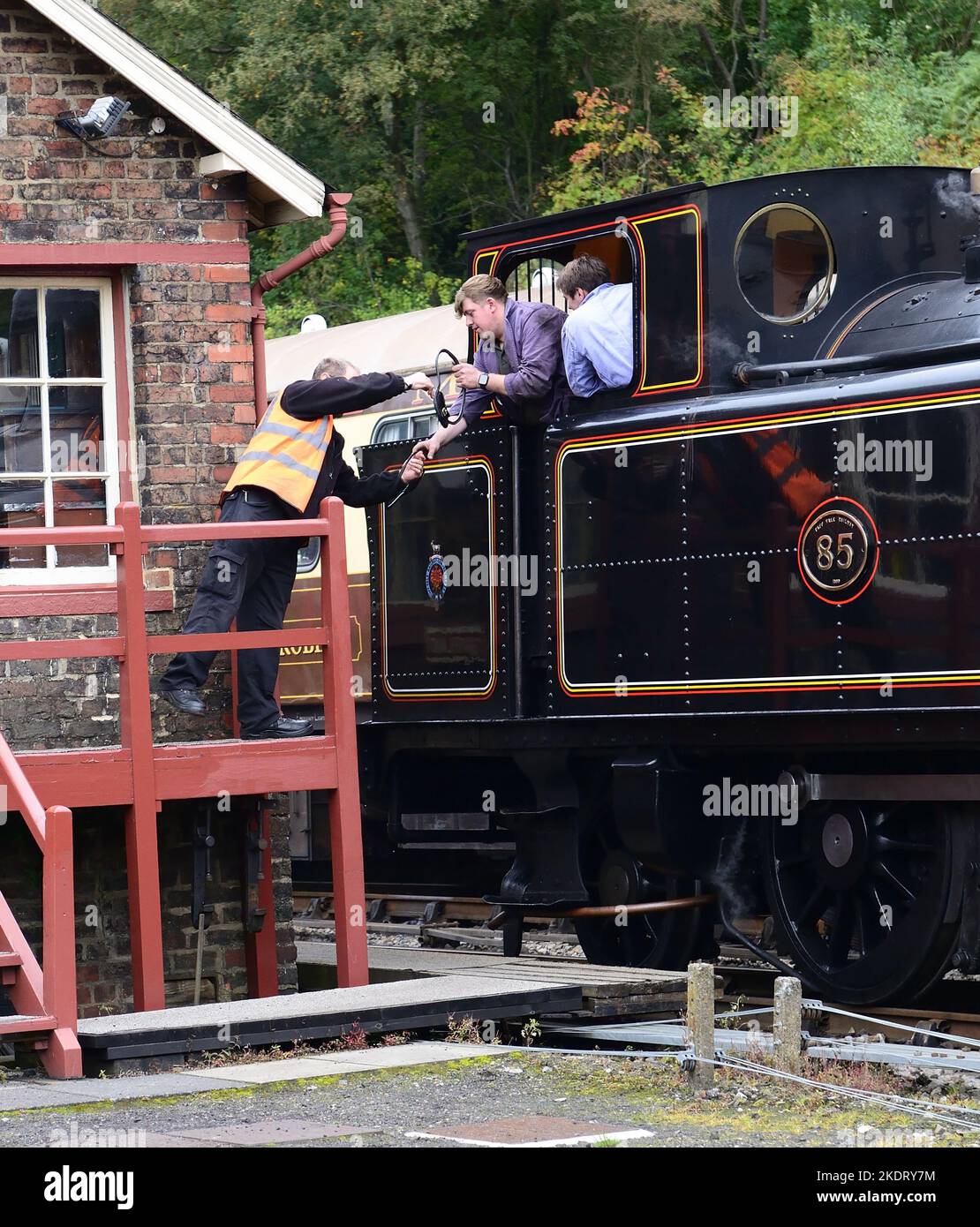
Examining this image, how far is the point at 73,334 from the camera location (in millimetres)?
9062

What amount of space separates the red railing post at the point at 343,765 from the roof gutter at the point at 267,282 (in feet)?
3.95

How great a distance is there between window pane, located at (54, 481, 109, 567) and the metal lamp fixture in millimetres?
1504

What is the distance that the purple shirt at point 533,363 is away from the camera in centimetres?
918

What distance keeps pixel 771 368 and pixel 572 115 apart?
2207cm

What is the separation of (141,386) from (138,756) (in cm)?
184

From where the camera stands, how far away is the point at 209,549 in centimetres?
909

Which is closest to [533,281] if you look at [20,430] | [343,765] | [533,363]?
[533,363]

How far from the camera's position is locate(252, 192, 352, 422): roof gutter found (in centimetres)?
944

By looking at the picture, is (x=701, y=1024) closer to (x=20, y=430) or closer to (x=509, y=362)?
(x=509, y=362)

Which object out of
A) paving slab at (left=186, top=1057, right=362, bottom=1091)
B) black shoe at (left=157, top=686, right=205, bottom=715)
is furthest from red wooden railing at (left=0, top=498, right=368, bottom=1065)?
paving slab at (left=186, top=1057, right=362, bottom=1091)

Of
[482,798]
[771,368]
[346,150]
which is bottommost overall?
[482,798]

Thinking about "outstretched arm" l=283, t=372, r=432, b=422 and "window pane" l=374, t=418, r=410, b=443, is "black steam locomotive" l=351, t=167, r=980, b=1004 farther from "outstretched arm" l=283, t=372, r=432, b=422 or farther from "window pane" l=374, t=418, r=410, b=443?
"window pane" l=374, t=418, r=410, b=443

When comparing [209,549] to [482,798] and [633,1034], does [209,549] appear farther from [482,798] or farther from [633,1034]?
[633,1034]
